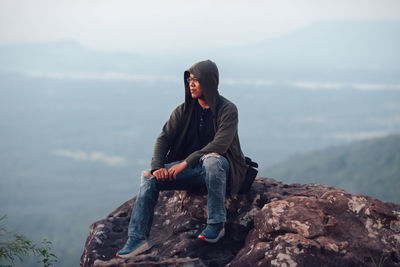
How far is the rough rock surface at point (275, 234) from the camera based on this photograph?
5.38 m

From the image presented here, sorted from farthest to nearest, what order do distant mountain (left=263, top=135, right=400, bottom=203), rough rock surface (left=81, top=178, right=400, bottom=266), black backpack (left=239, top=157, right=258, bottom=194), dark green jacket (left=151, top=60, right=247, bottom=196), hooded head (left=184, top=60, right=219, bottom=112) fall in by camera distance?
distant mountain (left=263, top=135, right=400, bottom=203) → black backpack (left=239, top=157, right=258, bottom=194) → hooded head (left=184, top=60, right=219, bottom=112) → dark green jacket (left=151, top=60, right=247, bottom=196) → rough rock surface (left=81, top=178, right=400, bottom=266)

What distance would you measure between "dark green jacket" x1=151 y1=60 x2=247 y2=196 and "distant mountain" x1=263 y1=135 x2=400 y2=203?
82.3 metres

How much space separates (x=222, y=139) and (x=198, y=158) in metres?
0.42

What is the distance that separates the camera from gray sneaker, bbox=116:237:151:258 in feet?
19.6

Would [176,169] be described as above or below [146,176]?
above

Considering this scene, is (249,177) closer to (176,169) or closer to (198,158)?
(198,158)

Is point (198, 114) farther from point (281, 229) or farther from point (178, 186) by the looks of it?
point (281, 229)

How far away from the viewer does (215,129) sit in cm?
652

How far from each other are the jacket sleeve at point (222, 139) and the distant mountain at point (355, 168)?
8248 centimetres

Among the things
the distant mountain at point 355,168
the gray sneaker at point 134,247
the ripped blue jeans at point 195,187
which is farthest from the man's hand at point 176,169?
the distant mountain at point 355,168

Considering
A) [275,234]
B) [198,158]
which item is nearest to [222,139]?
[198,158]

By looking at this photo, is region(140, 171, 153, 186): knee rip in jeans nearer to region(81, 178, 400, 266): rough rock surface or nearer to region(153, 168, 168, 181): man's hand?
region(153, 168, 168, 181): man's hand

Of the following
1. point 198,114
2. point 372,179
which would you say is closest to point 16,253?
point 198,114

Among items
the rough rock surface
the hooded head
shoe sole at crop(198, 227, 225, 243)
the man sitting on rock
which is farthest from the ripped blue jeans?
the hooded head
